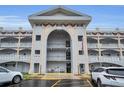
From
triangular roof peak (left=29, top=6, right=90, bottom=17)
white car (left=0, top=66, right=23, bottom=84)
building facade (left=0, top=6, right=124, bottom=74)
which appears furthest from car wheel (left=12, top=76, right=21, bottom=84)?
triangular roof peak (left=29, top=6, right=90, bottom=17)

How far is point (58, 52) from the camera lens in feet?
90.5

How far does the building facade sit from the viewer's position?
26.3 metres

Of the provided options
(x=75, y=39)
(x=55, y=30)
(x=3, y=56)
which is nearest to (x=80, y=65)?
(x=75, y=39)

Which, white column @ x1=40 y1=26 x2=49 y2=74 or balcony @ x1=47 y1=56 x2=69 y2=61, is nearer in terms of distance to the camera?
white column @ x1=40 y1=26 x2=49 y2=74

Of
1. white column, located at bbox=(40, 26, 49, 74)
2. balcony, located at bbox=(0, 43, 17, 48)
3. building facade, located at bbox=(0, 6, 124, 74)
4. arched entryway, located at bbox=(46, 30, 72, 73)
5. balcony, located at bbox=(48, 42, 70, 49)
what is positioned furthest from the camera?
balcony, located at bbox=(0, 43, 17, 48)

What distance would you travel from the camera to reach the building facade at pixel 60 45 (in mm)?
26328

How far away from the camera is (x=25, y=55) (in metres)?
28.5

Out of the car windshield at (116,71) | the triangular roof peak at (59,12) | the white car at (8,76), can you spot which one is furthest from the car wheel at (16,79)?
the triangular roof peak at (59,12)

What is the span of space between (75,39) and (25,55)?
7.17 metres

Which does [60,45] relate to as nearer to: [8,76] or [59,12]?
[59,12]

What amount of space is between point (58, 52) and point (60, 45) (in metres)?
0.96

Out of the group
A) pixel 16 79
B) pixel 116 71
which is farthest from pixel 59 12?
pixel 116 71

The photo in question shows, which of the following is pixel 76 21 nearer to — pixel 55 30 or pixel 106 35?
pixel 55 30

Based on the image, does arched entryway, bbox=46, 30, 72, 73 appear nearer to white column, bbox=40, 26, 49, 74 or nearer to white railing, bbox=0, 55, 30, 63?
white column, bbox=40, 26, 49, 74
